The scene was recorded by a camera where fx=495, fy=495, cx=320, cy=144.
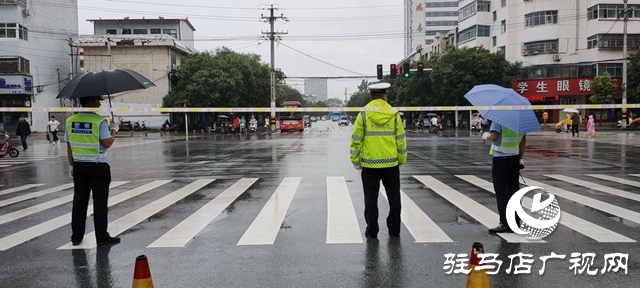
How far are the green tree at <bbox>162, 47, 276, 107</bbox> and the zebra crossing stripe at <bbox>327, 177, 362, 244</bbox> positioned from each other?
38063mm

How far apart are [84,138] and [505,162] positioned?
5.02 meters

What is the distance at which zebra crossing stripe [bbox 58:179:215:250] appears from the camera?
5.89 metres

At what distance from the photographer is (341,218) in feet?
22.7

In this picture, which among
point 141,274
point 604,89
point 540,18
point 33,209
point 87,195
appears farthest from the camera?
point 540,18

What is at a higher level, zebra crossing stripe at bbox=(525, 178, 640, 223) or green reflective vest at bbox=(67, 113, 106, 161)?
green reflective vest at bbox=(67, 113, 106, 161)

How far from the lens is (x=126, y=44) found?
165 ft

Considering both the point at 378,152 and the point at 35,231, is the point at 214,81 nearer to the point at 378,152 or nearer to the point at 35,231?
the point at 35,231

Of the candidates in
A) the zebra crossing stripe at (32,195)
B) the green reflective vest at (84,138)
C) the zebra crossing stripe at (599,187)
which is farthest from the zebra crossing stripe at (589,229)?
the zebra crossing stripe at (32,195)

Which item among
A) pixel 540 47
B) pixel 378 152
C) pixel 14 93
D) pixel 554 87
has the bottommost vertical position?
pixel 378 152

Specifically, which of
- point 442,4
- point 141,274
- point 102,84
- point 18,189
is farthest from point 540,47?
point 442,4

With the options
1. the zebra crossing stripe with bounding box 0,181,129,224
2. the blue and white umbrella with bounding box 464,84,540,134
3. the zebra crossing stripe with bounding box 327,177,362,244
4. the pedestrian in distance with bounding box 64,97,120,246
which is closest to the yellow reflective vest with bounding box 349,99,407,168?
the zebra crossing stripe with bounding box 327,177,362,244

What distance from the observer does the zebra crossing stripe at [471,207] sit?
5809 millimetres

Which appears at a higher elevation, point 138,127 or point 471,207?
point 138,127

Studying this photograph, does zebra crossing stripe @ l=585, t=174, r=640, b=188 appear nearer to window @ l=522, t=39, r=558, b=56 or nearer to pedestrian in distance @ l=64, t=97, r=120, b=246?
pedestrian in distance @ l=64, t=97, r=120, b=246
